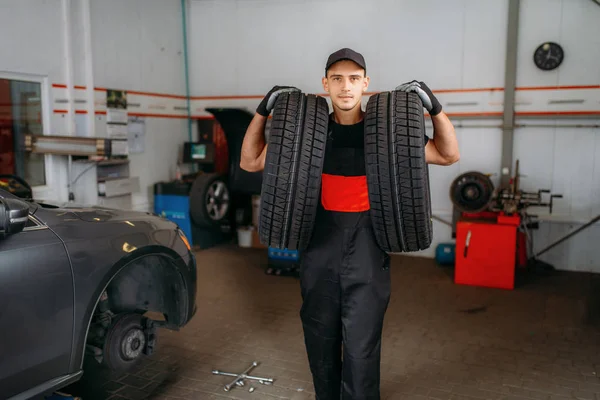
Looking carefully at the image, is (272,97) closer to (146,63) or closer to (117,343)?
(117,343)

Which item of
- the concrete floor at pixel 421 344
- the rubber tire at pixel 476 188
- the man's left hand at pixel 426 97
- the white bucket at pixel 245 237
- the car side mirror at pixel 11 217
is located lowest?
the concrete floor at pixel 421 344

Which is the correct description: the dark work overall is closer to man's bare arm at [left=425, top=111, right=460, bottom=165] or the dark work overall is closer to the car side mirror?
man's bare arm at [left=425, top=111, right=460, bottom=165]

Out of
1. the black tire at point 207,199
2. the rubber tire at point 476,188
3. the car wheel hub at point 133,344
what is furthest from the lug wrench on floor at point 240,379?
the black tire at point 207,199

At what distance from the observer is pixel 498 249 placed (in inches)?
198

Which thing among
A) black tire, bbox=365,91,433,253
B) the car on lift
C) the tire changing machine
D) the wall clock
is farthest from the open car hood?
black tire, bbox=365,91,433,253

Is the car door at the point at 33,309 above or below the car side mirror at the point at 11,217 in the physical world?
below

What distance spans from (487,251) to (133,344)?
3.55 metres

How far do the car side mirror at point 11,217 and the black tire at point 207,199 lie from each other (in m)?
4.29

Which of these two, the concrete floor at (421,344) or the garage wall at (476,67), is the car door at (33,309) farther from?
the garage wall at (476,67)

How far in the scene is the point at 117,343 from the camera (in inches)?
108

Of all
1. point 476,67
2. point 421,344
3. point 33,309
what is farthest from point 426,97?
point 476,67

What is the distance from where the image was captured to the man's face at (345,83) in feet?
7.29

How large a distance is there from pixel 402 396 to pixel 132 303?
1652 mm

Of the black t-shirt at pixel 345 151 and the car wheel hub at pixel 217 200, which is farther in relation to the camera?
the car wheel hub at pixel 217 200
